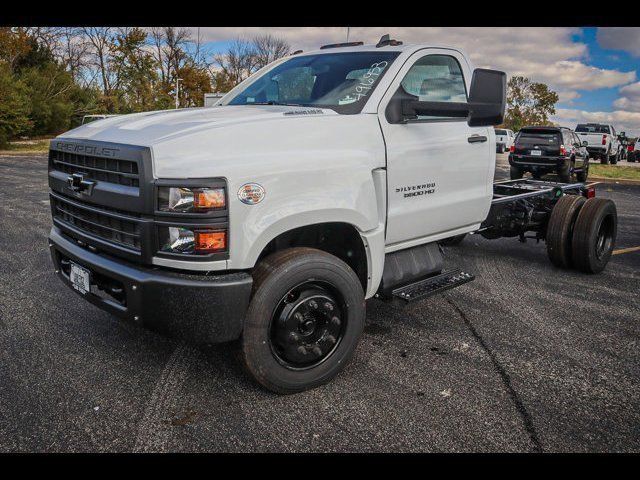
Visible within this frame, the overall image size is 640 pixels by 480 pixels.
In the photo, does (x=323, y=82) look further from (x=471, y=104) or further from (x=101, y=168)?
(x=101, y=168)

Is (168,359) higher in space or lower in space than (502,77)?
lower

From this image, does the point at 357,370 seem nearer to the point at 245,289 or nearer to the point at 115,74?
the point at 245,289

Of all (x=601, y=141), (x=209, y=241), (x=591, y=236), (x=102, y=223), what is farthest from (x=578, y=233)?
(x=601, y=141)

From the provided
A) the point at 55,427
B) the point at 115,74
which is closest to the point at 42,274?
the point at 55,427

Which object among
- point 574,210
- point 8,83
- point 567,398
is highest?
point 8,83

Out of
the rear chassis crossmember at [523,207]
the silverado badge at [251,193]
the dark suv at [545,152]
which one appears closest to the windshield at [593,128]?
the dark suv at [545,152]

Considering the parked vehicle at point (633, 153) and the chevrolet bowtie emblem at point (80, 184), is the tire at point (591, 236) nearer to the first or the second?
the chevrolet bowtie emblem at point (80, 184)

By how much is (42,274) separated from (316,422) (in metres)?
3.83

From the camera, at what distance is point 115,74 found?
42906 mm

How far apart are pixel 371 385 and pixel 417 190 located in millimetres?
1359

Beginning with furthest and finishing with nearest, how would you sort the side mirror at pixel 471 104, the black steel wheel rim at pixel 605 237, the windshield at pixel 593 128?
1. the windshield at pixel 593 128
2. the black steel wheel rim at pixel 605 237
3. the side mirror at pixel 471 104

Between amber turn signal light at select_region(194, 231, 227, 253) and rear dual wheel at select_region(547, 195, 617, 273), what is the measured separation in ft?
14.4

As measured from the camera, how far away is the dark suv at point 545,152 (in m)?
16.0

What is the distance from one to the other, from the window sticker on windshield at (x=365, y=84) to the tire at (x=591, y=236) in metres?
3.27
